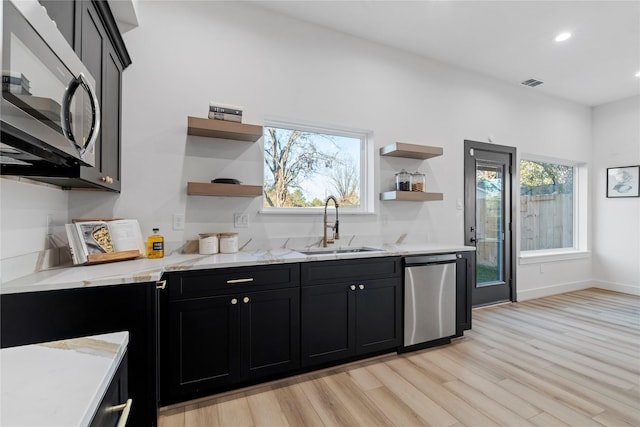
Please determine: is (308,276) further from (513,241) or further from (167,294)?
(513,241)

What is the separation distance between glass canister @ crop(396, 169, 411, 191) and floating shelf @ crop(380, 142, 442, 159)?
0.22 meters

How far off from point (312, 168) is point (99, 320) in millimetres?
2217

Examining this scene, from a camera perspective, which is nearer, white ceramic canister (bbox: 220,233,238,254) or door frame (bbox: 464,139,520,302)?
white ceramic canister (bbox: 220,233,238,254)

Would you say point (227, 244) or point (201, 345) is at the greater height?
point (227, 244)

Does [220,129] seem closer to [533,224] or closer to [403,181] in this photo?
[403,181]

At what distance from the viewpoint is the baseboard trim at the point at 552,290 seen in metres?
4.52

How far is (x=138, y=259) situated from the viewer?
2.16 meters

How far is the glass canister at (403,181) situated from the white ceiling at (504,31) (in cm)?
148

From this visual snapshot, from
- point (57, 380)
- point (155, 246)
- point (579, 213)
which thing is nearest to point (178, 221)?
point (155, 246)

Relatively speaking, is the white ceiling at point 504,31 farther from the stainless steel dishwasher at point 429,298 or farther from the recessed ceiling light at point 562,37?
the stainless steel dishwasher at point 429,298

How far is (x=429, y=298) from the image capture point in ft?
9.25

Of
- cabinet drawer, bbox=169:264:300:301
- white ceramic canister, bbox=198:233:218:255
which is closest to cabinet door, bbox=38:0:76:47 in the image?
cabinet drawer, bbox=169:264:300:301

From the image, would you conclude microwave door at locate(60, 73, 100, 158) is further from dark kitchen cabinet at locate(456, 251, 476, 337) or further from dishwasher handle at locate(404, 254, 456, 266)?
dark kitchen cabinet at locate(456, 251, 476, 337)

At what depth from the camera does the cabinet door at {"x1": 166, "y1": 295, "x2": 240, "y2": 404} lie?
1.92 m
